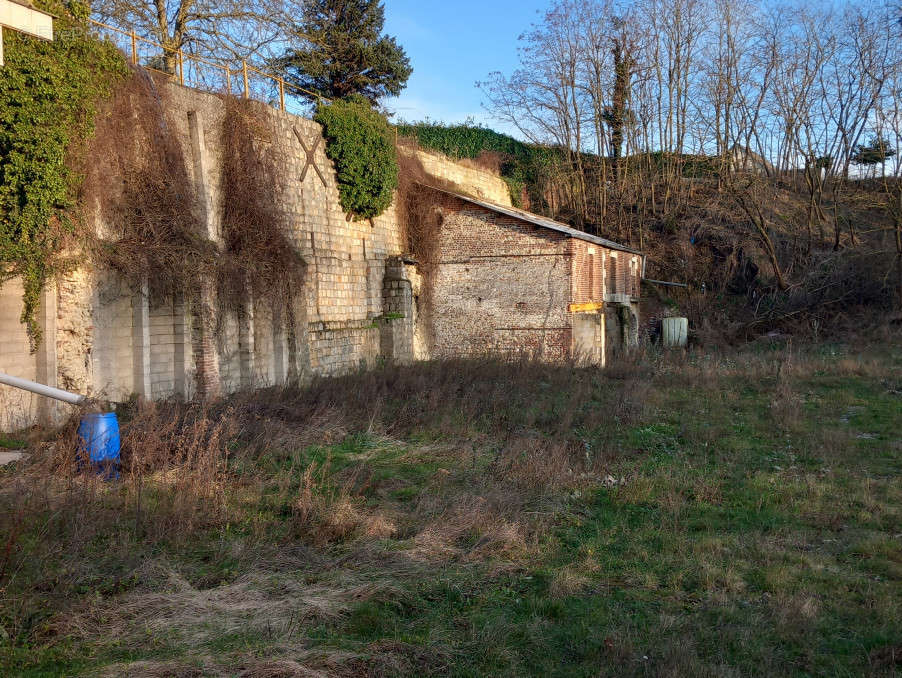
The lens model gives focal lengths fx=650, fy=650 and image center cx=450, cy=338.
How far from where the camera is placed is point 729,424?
38.5 feet

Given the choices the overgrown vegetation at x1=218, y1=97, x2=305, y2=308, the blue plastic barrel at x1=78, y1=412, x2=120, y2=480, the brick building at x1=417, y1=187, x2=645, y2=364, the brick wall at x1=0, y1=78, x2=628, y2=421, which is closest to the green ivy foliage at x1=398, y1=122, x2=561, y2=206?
the brick wall at x1=0, y1=78, x2=628, y2=421

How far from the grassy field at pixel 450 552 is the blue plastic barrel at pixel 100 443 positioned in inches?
8.3

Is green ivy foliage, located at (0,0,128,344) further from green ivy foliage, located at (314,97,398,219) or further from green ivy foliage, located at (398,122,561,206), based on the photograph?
green ivy foliage, located at (398,122,561,206)

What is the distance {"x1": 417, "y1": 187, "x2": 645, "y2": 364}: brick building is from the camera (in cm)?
2019

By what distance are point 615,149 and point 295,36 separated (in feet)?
58.8

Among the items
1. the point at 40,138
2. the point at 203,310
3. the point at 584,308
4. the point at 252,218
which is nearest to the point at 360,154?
the point at 252,218

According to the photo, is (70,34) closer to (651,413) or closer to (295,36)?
(295,36)

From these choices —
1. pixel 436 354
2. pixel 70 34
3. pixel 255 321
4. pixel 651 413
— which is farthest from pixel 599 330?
pixel 70 34

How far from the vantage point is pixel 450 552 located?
5855 millimetres

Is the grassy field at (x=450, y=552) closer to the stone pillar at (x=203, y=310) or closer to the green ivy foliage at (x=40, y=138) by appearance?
the stone pillar at (x=203, y=310)

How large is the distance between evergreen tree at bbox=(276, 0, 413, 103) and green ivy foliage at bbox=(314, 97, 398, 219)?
10296 millimetres

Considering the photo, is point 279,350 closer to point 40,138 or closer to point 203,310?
point 203,310

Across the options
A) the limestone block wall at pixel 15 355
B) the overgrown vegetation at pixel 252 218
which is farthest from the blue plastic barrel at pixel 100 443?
the overgrown vegetation at pixel 252 218

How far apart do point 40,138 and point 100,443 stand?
5424mm
